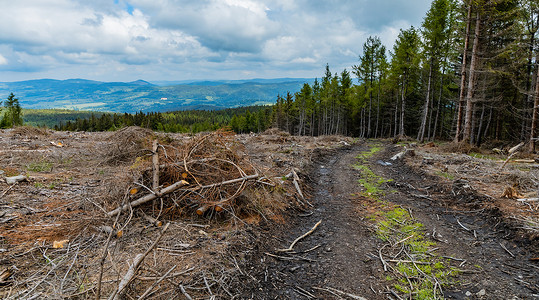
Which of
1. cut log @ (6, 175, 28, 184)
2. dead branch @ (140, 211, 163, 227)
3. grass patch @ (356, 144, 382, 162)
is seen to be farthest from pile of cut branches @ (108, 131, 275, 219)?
grass patch @ (356, 144, 382, 162)

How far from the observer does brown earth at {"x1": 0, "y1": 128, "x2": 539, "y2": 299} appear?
3.59m

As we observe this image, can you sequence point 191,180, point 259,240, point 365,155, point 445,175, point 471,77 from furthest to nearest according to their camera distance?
1. point 365,155
2. point 471,77
3. point 445,175
4. point 191,180
5. point 259,240

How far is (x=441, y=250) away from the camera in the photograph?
5.00m

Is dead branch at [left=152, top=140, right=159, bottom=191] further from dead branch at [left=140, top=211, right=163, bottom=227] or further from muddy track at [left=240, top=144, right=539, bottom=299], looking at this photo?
muddy track at [left=240, top=144, right=539, bottom=299]

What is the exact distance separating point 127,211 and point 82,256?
1214 millimetres

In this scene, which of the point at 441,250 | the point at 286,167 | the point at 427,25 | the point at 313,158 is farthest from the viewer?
the point at 427,25

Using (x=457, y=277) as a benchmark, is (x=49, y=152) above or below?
above

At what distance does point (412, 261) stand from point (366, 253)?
2.59 ft

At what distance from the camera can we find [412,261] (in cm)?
459

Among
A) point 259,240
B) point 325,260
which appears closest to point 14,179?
point 259,240

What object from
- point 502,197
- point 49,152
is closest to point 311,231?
point 502,197

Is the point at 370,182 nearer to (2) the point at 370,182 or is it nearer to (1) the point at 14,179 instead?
(2) the point at 370,182

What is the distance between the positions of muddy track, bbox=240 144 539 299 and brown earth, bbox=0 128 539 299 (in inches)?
0.9

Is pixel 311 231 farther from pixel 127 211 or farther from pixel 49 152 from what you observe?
pixel 49 152
